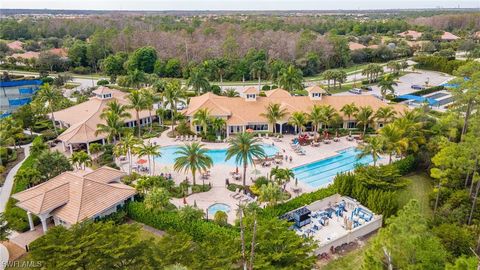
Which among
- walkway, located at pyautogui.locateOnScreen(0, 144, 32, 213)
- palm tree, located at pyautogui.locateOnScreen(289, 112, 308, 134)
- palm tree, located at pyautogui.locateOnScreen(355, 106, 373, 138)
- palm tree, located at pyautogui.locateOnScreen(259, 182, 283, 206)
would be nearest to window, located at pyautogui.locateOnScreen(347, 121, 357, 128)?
palm tree, located at pyautogui.locateOnScreen(355, 106, 373, 138)

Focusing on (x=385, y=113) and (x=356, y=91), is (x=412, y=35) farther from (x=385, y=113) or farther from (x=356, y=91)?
(x=385, y=113)

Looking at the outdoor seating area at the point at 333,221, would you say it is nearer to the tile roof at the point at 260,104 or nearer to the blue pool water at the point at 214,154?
the blue pool water at the point at 214,154

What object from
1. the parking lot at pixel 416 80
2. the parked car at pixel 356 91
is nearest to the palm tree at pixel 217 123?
the parking lot at pixel 416 80

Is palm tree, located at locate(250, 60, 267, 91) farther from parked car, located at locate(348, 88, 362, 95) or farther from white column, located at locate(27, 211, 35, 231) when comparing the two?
white column, located at locate(27, 211, 35, 231)

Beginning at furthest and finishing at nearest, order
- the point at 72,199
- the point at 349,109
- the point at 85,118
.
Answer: the point at 85,118, the point at 349,109, the point at 72,199

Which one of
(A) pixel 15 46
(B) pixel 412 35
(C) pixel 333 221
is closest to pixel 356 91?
(C) pixel 333 221

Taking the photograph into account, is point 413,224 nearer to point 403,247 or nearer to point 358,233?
point 403,247
